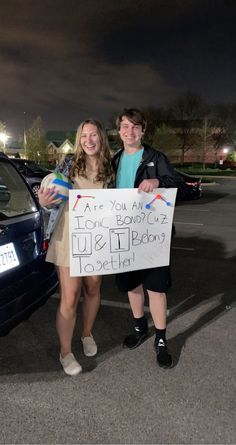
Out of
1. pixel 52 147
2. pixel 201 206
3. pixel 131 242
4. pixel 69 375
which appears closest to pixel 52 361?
pixel 69 375

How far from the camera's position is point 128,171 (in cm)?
300

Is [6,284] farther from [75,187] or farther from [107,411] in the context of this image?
[107,411]

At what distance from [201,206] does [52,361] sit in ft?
36.5

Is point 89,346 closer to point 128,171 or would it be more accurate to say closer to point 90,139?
point 128,171

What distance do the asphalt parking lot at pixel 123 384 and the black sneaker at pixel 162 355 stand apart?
5 centimetres

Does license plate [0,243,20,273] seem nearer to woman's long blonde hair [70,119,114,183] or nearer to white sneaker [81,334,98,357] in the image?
woman's long blonde hair [70,119,114,183]

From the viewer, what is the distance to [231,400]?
8.74 ft

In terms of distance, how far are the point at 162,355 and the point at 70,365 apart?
722 mm

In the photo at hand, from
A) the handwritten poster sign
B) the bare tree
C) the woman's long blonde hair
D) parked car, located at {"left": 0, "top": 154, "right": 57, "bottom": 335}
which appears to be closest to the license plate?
parked car, located at {"left": 0, "top": 154, "right": 57, "bottom": 335}

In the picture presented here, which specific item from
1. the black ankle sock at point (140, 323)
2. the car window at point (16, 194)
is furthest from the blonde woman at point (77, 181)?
the black ankle sock at point (140, 323)

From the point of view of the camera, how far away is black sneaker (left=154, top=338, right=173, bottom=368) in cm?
307

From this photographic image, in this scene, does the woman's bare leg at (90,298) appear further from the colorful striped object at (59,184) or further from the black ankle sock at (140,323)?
the colorful striped object at (59,184)

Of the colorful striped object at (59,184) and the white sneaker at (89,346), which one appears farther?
the white sneaker at (89,346)

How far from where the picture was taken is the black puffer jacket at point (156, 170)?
2930mm
